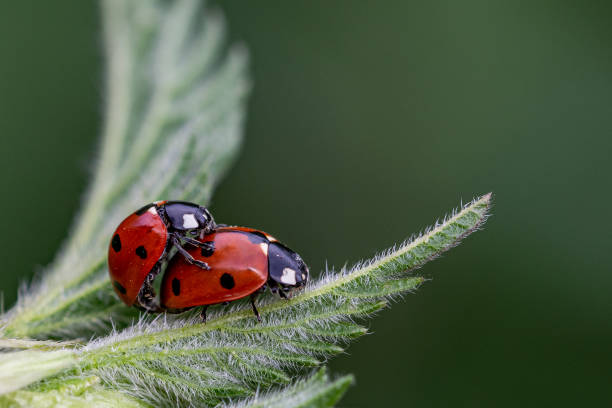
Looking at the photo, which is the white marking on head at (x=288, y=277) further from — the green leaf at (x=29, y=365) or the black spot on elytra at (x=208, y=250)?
the green leaf at (x=29, y=365)

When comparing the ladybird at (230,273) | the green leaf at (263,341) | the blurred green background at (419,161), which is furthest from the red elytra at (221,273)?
the blurred green background at (419,161)

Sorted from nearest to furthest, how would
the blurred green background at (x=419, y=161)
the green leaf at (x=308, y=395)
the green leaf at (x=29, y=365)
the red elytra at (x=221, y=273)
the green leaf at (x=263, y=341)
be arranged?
the green leaf at (x=308, y=395) < the green leaf at (x=29, y=365) < the green leaf at (x=263, y=341) < the red elytra at (x=221, y=273) < the blurred green background at (x=419, y=161)

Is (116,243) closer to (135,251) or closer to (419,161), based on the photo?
(135,251)

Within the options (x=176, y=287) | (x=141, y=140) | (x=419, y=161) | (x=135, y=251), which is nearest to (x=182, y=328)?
(x=176, y=287)

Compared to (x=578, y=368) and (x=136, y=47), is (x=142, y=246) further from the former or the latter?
(x=578, y=368)

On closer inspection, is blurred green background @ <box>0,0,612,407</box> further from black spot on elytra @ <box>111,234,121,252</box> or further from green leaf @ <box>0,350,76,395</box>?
green leaf @ <box>0,350,76,395</box>

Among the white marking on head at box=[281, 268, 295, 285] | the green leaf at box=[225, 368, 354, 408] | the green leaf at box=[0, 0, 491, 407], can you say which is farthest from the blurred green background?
the green leaf at box=[225, 368, 354, 408]
